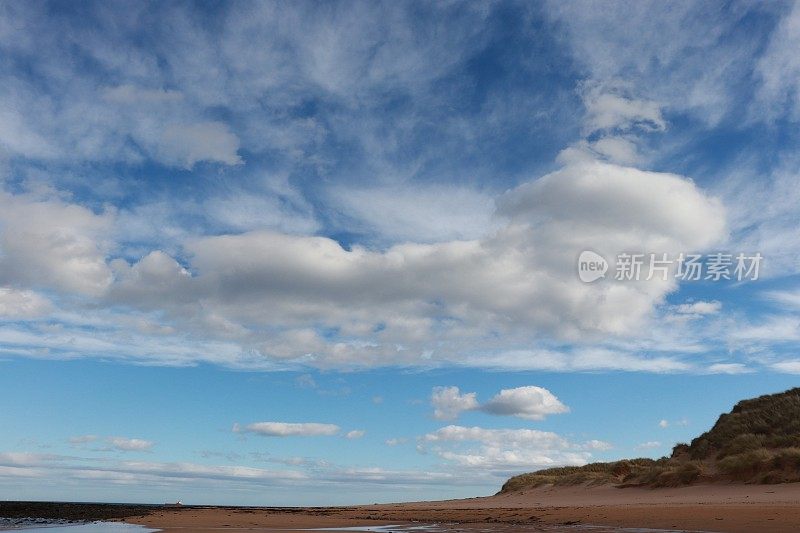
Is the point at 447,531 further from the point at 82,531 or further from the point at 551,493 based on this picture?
the point at 551,493

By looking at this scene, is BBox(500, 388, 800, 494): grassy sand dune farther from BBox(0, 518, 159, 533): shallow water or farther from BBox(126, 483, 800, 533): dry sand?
BBox(0, 518, 159, 533): shallow water

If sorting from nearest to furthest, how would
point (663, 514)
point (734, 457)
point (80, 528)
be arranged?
point (663, 514) → point (80, 528) → point (734, 457)

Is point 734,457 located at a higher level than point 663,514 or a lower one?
higher

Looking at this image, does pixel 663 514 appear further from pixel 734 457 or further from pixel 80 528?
pixel 80 528

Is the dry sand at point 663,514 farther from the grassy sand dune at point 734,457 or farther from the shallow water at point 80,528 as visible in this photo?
the shallow water at point 80,528

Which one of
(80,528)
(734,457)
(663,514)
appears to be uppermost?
(734,457)

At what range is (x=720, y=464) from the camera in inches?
1149

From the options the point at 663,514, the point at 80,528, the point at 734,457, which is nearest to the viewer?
the point at 663,514

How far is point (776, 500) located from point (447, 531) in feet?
38.9

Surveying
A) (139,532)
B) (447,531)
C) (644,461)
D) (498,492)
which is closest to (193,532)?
(139,532)

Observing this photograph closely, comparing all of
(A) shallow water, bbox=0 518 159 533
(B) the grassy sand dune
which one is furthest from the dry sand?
(A) shallow water, bbox=0 518 159 533

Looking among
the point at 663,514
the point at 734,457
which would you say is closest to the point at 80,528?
the point at 663,514

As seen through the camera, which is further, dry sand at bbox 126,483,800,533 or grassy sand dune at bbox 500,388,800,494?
grassy sand dune at bbox 500,388,800,494

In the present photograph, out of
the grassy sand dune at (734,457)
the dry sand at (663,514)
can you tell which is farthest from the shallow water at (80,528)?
the grassy sand dune at (734,457)
